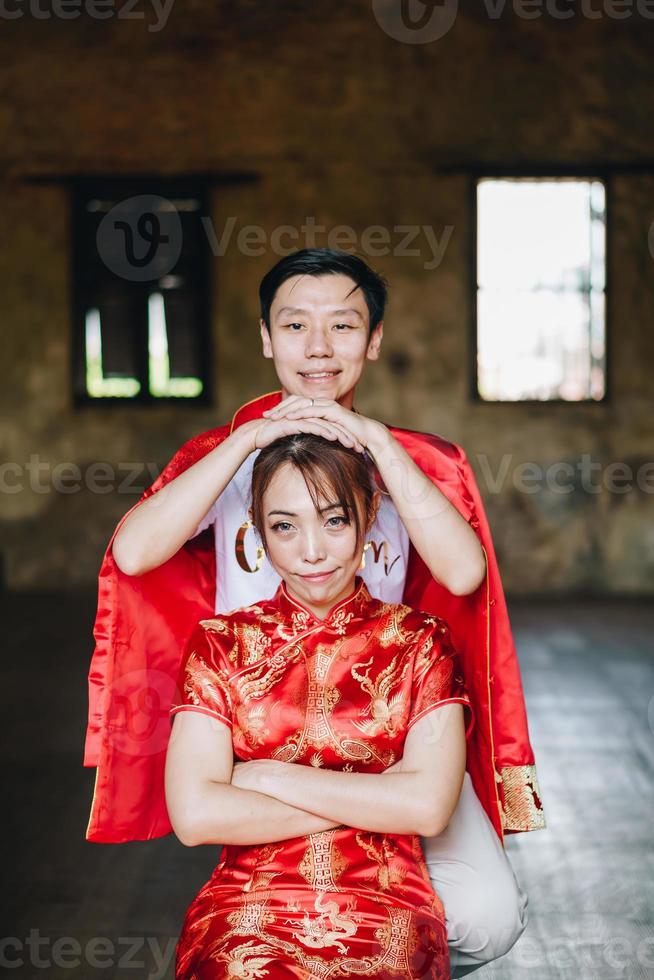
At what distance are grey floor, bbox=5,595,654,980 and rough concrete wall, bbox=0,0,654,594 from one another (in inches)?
80.0

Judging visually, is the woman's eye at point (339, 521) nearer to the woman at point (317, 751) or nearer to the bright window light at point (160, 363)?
the woman at point (317, 751)

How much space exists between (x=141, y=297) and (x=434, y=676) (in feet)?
18.4

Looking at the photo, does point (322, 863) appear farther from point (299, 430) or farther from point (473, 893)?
point (299, 430)

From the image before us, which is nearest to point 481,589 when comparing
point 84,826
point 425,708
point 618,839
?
point 425,708

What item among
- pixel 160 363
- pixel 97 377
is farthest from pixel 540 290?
pixel 97 377

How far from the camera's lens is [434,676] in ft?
4.65

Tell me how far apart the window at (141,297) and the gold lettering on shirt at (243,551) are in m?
5.02

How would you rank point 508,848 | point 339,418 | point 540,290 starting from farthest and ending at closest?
point 540,290, point 508,848, point 339,418

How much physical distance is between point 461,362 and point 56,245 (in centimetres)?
260

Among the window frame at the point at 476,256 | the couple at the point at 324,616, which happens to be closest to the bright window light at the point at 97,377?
the window frame at the point at 476,256

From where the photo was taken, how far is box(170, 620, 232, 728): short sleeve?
1.39m

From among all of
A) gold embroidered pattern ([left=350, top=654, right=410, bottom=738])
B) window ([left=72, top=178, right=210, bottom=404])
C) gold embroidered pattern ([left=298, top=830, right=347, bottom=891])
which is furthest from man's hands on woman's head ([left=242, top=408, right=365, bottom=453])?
window ([left=72, top=178, right=210, bottom=404])

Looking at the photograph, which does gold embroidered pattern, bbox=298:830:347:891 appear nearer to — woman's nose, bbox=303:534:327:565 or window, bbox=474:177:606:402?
woman's nose, bbox=303:534:327:565

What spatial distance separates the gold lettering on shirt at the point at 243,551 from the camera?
5.52 ft
